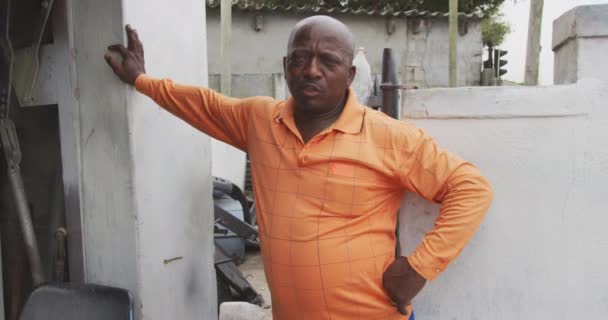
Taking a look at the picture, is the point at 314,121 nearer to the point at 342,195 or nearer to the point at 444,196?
the point at 342,195

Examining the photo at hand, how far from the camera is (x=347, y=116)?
6.26 ft

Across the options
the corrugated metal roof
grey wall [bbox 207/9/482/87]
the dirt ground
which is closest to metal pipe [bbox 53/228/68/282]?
the dirt ground

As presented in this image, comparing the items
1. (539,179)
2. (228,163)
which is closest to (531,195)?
(539,179)

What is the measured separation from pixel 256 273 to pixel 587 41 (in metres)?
4.24

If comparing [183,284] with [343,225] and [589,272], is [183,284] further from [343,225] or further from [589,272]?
[589,272]

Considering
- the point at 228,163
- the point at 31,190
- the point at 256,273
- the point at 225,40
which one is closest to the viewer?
the point at 31,190

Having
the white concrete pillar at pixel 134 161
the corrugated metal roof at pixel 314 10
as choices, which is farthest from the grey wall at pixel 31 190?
the corrugated metal roof at pixel 314 10

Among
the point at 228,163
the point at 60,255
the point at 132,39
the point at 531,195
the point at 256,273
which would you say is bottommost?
the point at 256,273

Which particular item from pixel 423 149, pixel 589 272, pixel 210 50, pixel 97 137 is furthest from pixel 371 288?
pixel 210 50

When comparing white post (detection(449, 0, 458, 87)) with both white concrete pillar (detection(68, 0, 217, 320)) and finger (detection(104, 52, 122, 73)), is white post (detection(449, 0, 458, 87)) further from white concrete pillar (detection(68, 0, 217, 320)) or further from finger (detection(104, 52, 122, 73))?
finger (detection(104, 52, 122, 73))

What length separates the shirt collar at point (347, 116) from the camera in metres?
1.88

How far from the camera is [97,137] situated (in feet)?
7.59

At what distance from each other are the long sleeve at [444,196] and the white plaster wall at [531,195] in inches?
16.2

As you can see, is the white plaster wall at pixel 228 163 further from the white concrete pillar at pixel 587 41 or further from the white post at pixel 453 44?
the white concrete pillar at pixel 587 41
